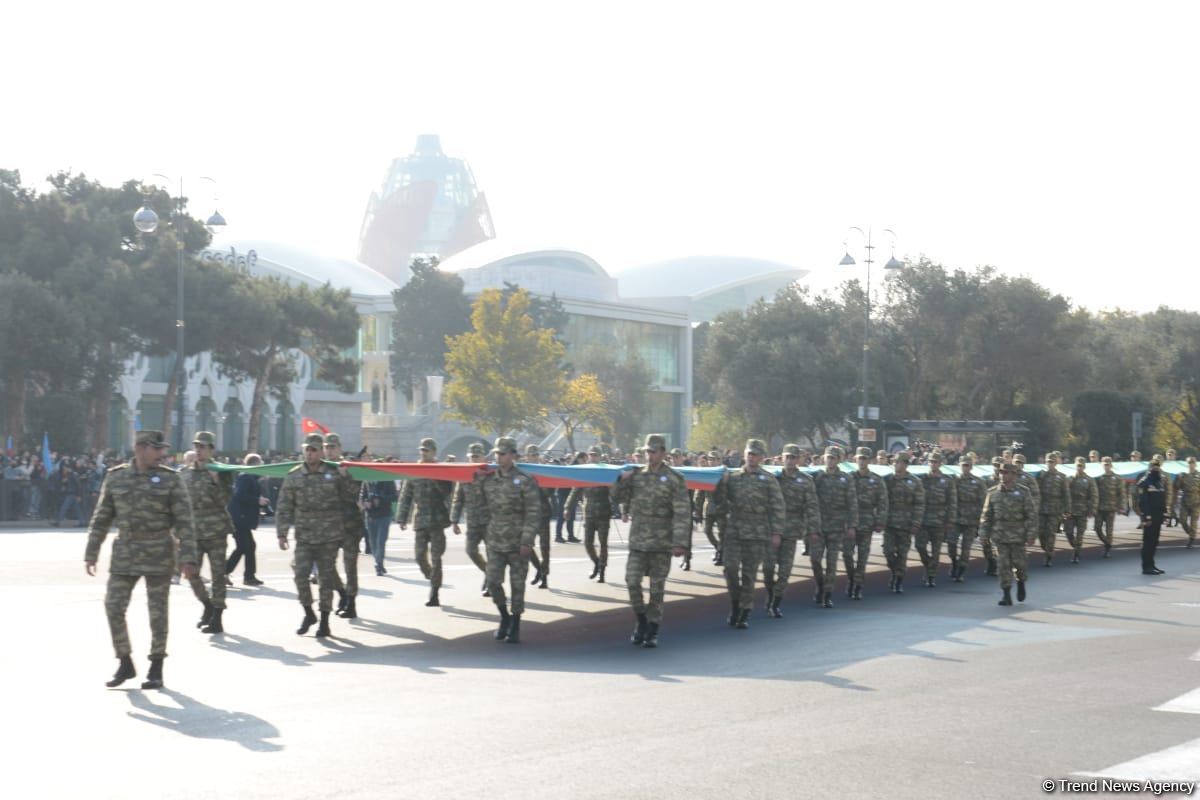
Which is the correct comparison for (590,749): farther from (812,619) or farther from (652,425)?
(652,425)

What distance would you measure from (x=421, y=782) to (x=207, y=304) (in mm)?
43128

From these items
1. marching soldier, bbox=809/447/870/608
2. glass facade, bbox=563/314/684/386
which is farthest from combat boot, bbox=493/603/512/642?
glass facade, bbox=563/314/684/386

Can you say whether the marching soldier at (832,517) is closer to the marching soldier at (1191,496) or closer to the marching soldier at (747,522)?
the marching soldier at (747,522)

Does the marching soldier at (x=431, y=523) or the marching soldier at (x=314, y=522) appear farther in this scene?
the marching soldier at (x=431, y=523)

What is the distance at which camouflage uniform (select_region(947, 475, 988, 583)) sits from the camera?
21.5 metres

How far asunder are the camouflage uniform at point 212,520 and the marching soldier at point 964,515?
10.8m

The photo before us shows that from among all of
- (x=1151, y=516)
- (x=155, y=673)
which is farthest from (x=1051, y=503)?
(x=155, y=673)

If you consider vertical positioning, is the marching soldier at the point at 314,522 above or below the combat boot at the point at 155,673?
above

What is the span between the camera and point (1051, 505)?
79.7 feet

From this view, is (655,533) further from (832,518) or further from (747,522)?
(832,518)

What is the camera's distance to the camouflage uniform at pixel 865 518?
18.9 m

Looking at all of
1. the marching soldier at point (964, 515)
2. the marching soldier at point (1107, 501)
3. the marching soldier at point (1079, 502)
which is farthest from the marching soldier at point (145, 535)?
the marching soldier at point (1107, 501)

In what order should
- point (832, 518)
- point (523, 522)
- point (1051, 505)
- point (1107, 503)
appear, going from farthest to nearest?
1. point (1107, 503)
2. point (1051, 505)
3. point (832, 518)
4. point (523, 522)

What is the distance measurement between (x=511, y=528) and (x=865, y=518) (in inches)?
252
